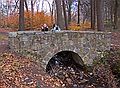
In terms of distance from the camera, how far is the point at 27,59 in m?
15.6

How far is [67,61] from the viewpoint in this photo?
20516mm

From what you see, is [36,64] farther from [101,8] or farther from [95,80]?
[101,8]

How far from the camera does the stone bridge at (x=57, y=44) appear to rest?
15844mm

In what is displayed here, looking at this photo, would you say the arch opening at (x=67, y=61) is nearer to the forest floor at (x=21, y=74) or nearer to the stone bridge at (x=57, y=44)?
the stone bridge at (x=57, y=44)

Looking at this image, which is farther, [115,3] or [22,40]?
[115,3]

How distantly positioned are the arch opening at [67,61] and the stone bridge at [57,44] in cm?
12

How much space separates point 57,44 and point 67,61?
370 cm

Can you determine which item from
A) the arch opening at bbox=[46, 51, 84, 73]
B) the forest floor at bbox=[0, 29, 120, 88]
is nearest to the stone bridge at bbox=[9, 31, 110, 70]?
the arch opening at bbox=[46, 51, 84, 73]

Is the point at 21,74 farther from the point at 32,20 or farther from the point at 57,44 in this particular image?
the point at 32,20

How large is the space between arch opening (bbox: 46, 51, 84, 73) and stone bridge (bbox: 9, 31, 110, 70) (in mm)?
116

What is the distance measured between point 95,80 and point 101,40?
255 centimetres

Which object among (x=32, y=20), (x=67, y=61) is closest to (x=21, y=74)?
(x=67, y=61)

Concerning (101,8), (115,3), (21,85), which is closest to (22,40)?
(21,85)

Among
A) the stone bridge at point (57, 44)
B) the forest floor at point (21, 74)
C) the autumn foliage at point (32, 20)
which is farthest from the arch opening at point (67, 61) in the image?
the autumn foliage at point (32, 20)
